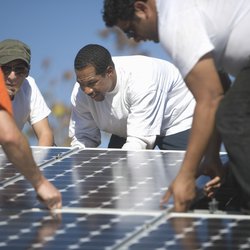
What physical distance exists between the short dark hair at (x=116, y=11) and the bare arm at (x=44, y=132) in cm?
356

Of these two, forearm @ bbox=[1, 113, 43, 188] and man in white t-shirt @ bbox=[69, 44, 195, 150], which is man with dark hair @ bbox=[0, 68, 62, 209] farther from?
man in white t-shirt @ bbox=[69, 44, 195, 150]

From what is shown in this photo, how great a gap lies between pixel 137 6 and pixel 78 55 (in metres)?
3.33

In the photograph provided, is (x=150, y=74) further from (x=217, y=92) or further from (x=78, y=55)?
(x=217, y=92)

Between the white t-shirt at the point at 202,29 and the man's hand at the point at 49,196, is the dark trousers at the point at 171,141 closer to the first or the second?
the man's hand at the point at 49,196

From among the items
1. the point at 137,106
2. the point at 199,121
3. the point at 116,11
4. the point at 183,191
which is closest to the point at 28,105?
the point at 137,106

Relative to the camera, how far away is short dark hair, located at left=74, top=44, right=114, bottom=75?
8305mm

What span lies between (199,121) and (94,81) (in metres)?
3.26

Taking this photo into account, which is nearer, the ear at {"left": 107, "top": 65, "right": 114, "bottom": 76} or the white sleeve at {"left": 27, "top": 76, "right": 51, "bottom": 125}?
the ear at {"left": 107, "top": 65, "right": 114, "bottom": 76}

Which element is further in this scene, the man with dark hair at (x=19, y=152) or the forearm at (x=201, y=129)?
the man with dark hair at (x=19, y=152)

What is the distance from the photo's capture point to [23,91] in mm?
8875

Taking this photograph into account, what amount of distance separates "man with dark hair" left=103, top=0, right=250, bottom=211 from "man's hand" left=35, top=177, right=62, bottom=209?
25.8 inches

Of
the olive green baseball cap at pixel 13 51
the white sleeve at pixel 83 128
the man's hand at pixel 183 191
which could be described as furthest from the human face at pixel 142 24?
the white sleeve at pixel 83 128

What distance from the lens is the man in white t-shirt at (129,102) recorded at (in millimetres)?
8281

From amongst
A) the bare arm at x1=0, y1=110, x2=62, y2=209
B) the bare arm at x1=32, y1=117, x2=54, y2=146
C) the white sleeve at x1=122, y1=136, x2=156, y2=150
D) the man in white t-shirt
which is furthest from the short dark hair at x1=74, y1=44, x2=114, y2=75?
the bare arm at x1=0, y1=110, x2=62, y2=209
